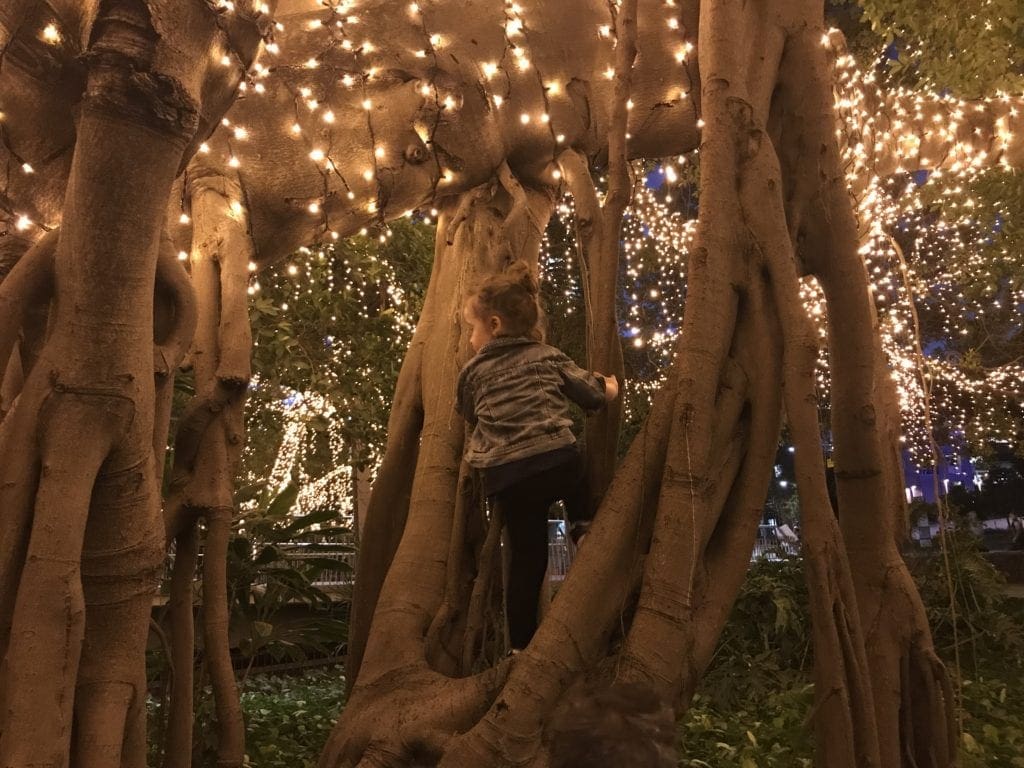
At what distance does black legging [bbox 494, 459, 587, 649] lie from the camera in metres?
2.64

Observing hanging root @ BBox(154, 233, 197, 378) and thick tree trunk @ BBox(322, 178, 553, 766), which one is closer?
thick tree trunk @ BBox(322, 178, 553, 766)

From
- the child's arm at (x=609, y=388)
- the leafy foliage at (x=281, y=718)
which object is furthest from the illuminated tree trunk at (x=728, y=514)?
the leafy foliage at (x=281, y=718)

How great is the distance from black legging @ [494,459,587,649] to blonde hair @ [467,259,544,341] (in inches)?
20.2

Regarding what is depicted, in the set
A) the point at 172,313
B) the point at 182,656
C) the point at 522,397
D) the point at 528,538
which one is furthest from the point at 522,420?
the point at 182,656

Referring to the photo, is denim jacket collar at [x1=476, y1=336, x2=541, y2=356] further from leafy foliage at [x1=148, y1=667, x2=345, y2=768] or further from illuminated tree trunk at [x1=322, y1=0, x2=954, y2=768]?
leafy foliage at [x1=148, y1=667, x2=345, y2=768]

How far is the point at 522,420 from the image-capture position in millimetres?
2621

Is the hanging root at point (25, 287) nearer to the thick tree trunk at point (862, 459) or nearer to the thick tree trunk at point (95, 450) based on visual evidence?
the thick tree trunk at point (95, 450)

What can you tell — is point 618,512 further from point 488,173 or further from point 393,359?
point 393,359

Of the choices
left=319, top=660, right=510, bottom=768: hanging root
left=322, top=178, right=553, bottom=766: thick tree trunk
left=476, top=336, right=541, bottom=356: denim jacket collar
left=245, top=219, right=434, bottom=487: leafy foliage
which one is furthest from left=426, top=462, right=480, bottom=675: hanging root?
left=245, top=219, right=434, bottom=487: leafy foliage

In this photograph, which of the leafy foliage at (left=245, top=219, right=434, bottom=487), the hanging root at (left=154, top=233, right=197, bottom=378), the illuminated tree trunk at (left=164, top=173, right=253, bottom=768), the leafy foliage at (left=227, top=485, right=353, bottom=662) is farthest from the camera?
the leafy foliage at (left=245, top=219, right=434, bottom=487)

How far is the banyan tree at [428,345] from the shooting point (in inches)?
80.2

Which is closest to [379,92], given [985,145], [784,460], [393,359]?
[393,359]

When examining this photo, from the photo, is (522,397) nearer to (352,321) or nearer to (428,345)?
(428,345)

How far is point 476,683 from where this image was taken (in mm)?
2330
